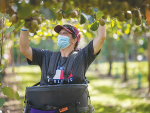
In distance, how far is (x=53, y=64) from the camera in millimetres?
2338

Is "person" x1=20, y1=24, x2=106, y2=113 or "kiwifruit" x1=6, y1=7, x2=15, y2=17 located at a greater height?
"kiwifruit" x1=6, y1=7, x2=15, y2=17

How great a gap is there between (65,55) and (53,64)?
10.7 inches

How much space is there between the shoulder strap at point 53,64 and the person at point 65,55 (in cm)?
3

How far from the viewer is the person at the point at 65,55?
7.29 ft

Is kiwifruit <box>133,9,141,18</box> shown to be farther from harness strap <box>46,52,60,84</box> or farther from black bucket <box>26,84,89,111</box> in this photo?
harness strap <box>46,52,60,84</box>

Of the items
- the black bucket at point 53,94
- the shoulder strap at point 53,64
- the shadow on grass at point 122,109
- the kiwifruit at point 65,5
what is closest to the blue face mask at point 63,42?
the shoulder strap at point 53,64

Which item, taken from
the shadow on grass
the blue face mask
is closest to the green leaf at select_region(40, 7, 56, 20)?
the blue face mask

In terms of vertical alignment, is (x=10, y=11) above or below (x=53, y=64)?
above

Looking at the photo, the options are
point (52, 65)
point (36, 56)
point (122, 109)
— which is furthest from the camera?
point (122, 109)

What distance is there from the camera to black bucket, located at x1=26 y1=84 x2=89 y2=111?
1.94m

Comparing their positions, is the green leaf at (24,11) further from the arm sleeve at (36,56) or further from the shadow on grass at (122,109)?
the shadow on grass at (122,109)

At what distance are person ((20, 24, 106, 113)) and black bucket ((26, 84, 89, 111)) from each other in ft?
0.76

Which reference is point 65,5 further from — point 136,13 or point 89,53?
point 89,53

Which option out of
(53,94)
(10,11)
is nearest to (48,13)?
(10,11)
